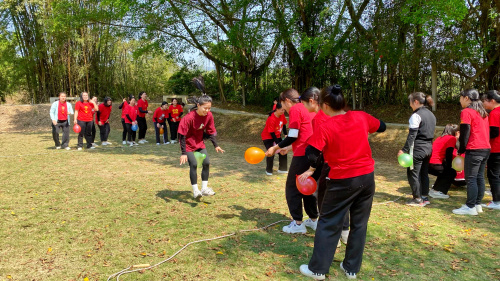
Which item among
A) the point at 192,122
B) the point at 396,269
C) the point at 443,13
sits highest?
the point at 443,13

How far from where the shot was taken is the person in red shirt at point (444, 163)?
638 cm

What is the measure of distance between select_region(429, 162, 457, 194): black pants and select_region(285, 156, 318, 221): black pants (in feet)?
10.5

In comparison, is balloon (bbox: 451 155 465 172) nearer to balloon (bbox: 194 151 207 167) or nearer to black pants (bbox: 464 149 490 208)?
black pants (bbox: 464 149 490 208)

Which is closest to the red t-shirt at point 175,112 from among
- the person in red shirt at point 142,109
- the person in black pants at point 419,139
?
the person in red shirt at point 142,109

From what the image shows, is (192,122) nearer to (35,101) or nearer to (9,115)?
(9,115)

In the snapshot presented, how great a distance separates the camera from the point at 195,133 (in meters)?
5.84

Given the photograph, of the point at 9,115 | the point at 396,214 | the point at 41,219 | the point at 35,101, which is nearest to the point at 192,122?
the point at 41,219

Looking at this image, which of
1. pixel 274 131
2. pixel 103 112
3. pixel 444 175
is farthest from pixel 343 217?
pixel 103 112

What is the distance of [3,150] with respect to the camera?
11547mm

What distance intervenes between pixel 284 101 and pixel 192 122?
1.64 metres

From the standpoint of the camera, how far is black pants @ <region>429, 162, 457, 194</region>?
6349mm

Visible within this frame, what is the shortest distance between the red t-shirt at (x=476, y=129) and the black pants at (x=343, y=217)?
2.82 metres

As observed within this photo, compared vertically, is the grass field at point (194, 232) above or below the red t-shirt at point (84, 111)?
below

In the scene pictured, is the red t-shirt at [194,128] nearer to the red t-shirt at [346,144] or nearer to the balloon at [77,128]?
the red t-shirt at [346,144]
